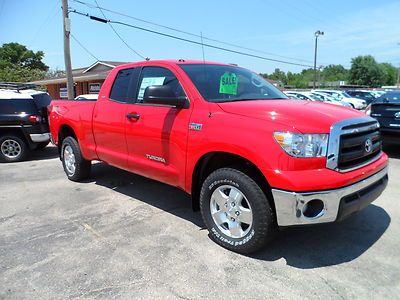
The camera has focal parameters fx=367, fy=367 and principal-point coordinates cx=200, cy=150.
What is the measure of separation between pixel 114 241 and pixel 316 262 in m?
2.07

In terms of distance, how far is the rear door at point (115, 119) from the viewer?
486 centimetres

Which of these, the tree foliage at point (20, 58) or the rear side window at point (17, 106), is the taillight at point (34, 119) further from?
the tree foliage at point (20, 58)

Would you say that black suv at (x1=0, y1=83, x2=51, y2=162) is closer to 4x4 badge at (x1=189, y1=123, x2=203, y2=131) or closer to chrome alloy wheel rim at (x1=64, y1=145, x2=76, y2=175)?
chrome alloy wheel rim at (x1=64, y1=145, x2=76, y2=175)

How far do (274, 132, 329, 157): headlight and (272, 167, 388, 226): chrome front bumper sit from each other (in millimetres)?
329

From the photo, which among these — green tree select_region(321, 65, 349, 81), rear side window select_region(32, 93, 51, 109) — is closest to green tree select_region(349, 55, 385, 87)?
green tree select_region(321, 65, 349, 81)

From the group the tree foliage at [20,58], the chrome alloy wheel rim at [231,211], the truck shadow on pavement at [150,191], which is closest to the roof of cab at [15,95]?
the truck shadow on pavement at [150,191]

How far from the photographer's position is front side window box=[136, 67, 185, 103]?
4.18 meters

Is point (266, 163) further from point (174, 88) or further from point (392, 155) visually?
point (392, 155)

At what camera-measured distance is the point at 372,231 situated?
4105 mm

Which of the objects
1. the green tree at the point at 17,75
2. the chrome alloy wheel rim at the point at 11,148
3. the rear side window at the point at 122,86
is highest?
the green tree at the point at 17,75

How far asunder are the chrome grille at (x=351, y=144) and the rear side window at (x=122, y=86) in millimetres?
2790

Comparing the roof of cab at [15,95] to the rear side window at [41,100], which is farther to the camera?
the rear side window at [41,100]

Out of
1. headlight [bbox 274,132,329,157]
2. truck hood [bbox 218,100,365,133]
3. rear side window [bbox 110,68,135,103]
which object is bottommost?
headlight [bbox 274,132,329,157]

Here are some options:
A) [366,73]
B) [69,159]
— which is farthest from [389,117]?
[366,73]
